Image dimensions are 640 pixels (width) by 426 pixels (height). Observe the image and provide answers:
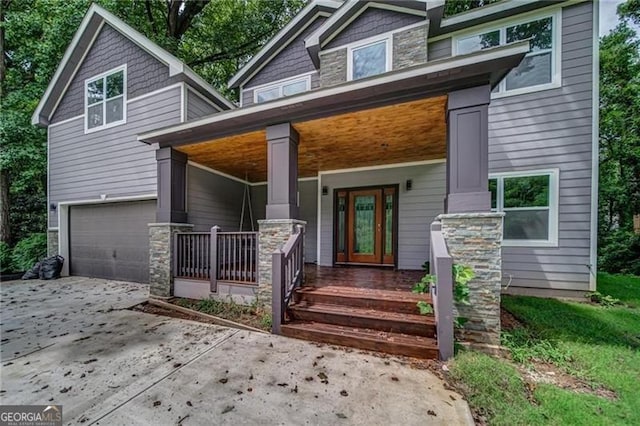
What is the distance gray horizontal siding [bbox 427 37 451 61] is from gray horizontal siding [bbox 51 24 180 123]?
6332 mm

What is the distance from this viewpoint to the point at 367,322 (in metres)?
3.61

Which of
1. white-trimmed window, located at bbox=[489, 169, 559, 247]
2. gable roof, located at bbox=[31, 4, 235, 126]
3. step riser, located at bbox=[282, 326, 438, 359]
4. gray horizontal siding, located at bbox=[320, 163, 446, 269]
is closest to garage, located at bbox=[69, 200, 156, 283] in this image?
gable roof, located at bbox=[31, 4, 235, 126]

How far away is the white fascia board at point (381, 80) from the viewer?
306 cm

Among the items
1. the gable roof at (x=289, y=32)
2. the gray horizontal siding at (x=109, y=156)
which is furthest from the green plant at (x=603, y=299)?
the gray horizontal siding at (x=109, y=156)

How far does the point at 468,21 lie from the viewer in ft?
19.1

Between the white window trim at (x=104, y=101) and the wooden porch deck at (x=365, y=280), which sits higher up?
the white window trim at (x=104, y=101)

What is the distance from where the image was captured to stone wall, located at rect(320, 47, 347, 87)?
265 inches

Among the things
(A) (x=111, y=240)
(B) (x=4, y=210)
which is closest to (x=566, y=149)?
(A) (x=111, y=240)

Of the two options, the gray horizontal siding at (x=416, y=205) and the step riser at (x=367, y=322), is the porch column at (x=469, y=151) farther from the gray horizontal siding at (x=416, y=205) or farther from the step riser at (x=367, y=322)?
the gray horizontal siding at (x=416, y=205)

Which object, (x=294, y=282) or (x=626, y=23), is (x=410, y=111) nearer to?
(x=294, y=282)

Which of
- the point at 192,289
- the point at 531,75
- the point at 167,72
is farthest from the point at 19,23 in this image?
the point at 531,75

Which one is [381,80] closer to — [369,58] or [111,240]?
[369,58]

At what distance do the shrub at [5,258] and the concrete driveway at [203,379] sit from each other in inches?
262

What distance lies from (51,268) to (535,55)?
45.1ft
